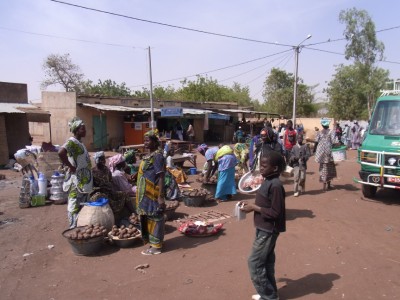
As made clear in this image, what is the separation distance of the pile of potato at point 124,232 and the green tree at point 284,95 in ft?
129

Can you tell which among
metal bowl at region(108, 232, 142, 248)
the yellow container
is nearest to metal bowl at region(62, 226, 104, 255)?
metal bowl at region(108, 232, 142, 248)

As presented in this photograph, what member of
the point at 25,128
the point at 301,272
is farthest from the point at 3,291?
the point at 25,128

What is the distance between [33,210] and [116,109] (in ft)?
44.1

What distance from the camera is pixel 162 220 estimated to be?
5.07 m

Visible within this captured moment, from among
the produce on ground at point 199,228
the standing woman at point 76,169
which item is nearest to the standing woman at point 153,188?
the produce on ground at point 199,228

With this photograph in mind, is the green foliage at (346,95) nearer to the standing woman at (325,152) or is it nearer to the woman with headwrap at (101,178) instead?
the standing woman at (325,152)

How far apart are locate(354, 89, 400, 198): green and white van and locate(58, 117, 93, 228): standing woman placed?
19.2 ft

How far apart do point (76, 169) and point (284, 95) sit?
39.7 m

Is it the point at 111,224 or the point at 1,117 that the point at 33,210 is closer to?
the point at 111,224

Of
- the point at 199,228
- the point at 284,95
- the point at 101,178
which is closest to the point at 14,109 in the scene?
the point at 101,178

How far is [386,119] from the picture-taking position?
7.98m

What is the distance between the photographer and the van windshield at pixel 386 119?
25.5 feet

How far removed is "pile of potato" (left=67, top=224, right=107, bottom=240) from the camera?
497 cm

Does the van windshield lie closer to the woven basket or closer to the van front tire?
the van front tire
